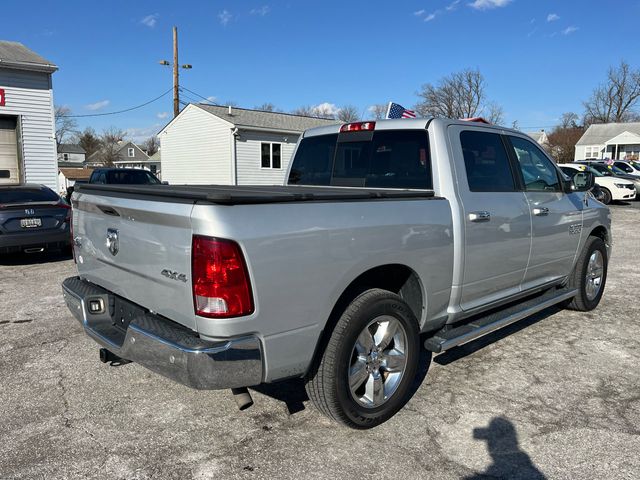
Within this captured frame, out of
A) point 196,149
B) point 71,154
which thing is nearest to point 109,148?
point 71,154

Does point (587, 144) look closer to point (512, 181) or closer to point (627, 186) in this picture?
point (627, 186)

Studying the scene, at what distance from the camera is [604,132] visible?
213 ft

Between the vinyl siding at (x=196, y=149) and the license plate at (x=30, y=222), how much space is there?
17463 millimetres

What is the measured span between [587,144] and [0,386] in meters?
71.6

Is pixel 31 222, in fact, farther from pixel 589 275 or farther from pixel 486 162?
pixel 589 275

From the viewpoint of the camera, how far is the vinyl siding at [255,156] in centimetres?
2581

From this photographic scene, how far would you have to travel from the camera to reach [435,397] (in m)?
3.67

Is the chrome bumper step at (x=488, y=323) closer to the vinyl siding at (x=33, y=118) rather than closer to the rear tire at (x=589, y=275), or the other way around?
the rear tire at (x=589, y=275)

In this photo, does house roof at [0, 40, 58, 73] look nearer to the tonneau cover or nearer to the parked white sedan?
the tonneau cover

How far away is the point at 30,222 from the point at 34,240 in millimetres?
321

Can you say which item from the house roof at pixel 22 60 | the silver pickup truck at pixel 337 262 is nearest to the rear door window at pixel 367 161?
the silver pickup truck at pixel 337 262

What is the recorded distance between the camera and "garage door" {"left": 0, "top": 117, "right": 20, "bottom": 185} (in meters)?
16.3

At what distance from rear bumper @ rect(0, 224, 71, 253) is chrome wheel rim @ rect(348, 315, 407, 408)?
710cm

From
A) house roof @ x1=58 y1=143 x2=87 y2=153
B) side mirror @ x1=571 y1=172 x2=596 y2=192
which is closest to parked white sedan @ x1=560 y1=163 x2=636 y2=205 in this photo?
side mirror @ x1=571 y1=172 x2=596 y2=192
